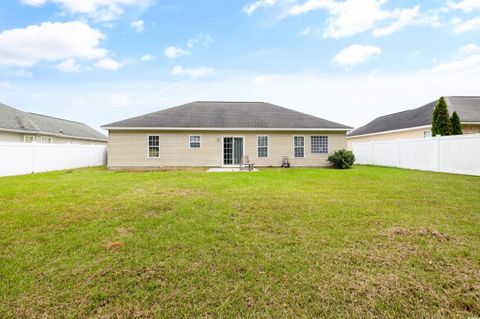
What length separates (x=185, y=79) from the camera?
20172 millimetres

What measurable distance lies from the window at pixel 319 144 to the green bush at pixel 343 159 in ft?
3.03

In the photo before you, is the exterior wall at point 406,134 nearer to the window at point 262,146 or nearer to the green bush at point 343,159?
the green bush at point 343,159

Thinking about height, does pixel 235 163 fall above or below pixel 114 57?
below

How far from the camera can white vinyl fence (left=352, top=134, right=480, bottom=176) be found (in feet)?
33.0

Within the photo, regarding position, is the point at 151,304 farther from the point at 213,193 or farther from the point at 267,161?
the point at 267,161

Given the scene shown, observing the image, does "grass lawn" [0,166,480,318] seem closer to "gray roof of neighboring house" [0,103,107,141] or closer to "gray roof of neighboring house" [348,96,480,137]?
"gray roof of neighboring house" [348,96,480,137]

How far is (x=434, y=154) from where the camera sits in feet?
39.2

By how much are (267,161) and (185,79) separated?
1079 cm

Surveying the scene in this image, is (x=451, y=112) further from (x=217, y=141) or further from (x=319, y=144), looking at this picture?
(x=217, y=141)

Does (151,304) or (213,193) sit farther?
(213,193)

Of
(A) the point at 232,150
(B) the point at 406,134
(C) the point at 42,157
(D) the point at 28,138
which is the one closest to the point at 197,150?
(A) the point at 232,150

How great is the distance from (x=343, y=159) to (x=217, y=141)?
25.7 feet

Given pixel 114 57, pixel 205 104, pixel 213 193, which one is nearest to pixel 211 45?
pixel 205 104

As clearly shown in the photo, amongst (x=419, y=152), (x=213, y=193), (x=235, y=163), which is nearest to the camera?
(x=213, y=193)
